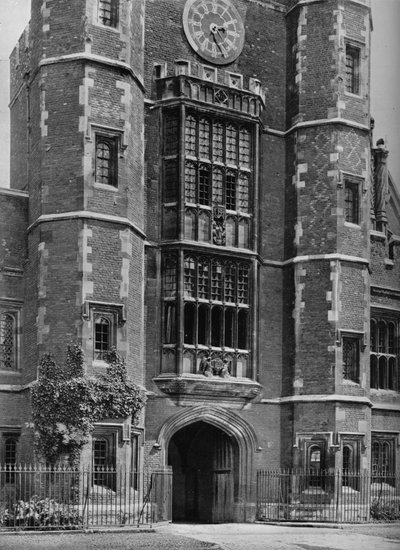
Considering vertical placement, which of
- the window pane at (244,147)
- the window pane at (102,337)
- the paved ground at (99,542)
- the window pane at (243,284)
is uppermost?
the window pane at (244,147)

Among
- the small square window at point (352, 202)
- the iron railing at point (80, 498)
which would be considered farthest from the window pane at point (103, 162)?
the small square window at point (352, 202)

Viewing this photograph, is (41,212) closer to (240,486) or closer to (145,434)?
(145,434)

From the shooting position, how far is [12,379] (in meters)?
28.1

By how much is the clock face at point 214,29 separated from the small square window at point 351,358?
9022 mm

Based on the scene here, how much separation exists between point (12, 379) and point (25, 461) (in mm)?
2231

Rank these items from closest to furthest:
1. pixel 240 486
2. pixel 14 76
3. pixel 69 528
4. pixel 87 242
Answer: pixel 69 528 < pixel 87 242 < pixel 240 486 < pixel 14 76

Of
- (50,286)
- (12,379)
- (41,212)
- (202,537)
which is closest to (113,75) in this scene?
(41,212)

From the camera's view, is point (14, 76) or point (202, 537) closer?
point (202, 537)

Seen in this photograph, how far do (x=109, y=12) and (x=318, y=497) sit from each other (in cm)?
1447

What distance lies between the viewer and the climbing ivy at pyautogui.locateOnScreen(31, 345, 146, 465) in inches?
1029

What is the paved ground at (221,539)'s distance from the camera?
21.7m

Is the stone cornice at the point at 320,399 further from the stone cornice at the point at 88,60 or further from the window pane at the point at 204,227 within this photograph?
the stone cornice at the point at 88,60

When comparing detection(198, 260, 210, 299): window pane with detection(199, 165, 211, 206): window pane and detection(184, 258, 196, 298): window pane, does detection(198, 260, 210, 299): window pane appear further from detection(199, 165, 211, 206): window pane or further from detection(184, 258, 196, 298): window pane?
detection(199, 165, 211, 206): window pane

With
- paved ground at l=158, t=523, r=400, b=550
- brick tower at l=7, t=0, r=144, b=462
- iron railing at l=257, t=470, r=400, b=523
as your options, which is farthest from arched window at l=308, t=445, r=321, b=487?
brick tower at l=7, t=0, r=144, b=462
